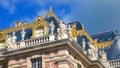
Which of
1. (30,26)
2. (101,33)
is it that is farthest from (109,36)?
(30,26)

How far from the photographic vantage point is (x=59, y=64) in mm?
39156

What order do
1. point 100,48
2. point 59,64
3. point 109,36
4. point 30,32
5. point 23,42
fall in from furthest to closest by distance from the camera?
point 109,36 → point 100,48 → point 30,32 → point 23,42 → point 59,64

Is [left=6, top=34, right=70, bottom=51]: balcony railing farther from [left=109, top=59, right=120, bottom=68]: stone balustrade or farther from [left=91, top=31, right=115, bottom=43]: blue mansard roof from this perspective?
[left=91, top=31, right=115, bottom=43]: blue mansard roof

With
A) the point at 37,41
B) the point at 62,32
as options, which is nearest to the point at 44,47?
the point at 37,41

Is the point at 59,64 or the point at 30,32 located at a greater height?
the point at 30,32

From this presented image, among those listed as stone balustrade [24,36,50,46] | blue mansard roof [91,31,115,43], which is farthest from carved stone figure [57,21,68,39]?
blue mansard roof [91,31,115,43]

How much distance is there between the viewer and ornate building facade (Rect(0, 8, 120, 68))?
39.7 metres

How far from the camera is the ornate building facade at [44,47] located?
39719mm

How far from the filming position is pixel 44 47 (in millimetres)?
40156

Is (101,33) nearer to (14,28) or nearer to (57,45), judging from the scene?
(14,28)

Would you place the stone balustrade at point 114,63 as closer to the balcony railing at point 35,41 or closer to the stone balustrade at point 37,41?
the balcony railing at point 35,41

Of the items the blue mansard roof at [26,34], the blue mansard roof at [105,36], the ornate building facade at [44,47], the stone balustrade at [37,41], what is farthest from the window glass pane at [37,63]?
the blue mansard roof at [105,36]

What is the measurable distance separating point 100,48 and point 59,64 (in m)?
18.5

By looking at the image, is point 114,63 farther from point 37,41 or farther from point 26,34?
point 37,41
